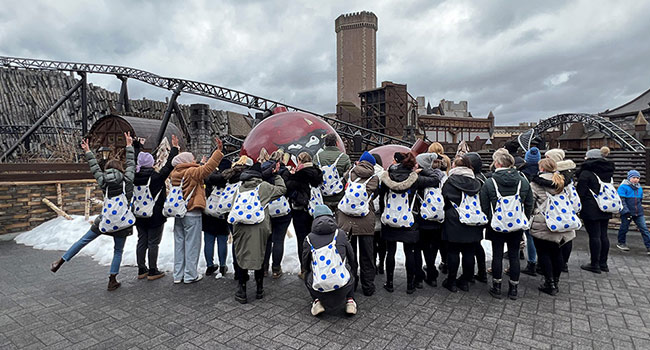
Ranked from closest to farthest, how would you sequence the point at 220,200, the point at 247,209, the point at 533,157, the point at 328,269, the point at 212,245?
1. the point at 328,269
2. the point at 247,209
3. the point at 220,200
4. the point at 212,245
5. the point at 533,157

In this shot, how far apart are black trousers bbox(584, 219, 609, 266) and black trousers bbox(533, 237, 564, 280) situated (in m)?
1.37

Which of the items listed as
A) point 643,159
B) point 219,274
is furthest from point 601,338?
point 643,159

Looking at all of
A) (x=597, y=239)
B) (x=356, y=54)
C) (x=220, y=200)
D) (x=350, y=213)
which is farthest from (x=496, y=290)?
(x=356, y=54)

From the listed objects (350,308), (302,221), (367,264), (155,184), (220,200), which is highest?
(155,184)

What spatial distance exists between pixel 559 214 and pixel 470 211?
113cm

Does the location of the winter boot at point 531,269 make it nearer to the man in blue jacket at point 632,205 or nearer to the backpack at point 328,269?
the man in blue jacket at point 632,205

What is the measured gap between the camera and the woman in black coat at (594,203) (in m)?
5.18

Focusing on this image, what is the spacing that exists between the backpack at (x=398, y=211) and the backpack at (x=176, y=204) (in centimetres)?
285

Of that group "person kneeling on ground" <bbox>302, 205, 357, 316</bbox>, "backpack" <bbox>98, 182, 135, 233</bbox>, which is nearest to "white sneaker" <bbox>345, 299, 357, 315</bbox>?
"person kneeling on ground" <bbox>302, 205, 357, 316</bbox>

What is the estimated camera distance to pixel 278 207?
4.67m

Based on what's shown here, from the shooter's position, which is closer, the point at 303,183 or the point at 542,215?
the point at 542,215

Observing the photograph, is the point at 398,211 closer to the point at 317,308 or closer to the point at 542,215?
the point at 317,308

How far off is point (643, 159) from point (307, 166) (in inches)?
485

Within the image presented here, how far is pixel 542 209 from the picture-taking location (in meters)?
4.38
